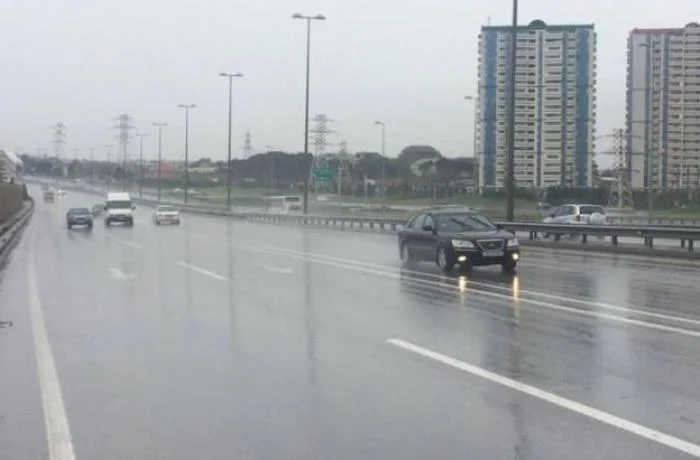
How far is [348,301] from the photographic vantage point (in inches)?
597

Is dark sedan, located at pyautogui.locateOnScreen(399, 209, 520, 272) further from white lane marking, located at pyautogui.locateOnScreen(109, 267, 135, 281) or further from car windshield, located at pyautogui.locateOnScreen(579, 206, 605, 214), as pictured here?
car windshield, located at pyautogui.locateOnScreen(579, 206, 605, 214)

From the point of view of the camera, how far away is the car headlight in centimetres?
2097

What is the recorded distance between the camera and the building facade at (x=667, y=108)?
59.8 m

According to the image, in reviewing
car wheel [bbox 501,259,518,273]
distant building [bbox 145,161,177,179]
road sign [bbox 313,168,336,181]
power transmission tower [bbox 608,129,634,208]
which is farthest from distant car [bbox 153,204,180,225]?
distant building [bbox 145,161,177,179]

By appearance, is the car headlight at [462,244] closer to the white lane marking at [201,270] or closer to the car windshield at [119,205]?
the white lane marking at [201,270]

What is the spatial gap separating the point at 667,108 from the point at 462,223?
42.8m

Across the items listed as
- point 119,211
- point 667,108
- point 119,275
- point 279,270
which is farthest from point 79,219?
point 667,108

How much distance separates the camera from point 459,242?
2109cm

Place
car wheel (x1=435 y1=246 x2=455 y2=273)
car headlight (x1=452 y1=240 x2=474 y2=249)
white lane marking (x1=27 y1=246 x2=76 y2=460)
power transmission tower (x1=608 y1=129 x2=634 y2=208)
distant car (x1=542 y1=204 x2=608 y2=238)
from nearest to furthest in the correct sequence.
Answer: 1. white lane marking (x1=27 y1=246 x2=76 y2=460)
2. car headlight (x1=452 y1=240 x2=474 y2=249)
3. car wheel (x1=435 y1=246 x2=455 y2=273)
4. distant car (x1=542 y1=204 x2=608 y2=238)
5. power transmission tower (x1=608 y1=129 x2=634 y2=208)

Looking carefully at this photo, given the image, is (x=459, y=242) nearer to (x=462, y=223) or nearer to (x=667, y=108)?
(x=462, y=223)

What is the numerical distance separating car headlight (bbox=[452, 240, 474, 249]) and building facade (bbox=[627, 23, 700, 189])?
134 ft

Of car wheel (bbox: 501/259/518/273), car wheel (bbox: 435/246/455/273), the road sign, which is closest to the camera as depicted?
car wheel (bbox: 501/259/518/273)

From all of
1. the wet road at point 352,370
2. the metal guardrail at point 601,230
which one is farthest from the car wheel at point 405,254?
the metal guardrail at point 601,230

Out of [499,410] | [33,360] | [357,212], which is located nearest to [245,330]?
[33,360]
